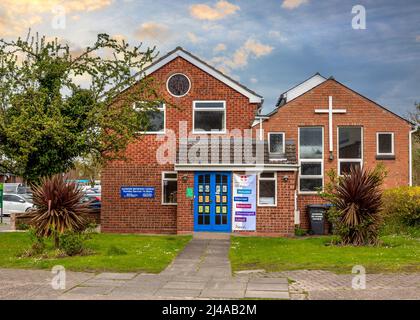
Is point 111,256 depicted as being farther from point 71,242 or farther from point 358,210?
point 358,210

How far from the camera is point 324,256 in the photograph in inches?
544

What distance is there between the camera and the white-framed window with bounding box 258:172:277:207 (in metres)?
20.8

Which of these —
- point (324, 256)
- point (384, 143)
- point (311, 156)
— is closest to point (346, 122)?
point (384, 143)

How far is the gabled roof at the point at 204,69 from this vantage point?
914 inches

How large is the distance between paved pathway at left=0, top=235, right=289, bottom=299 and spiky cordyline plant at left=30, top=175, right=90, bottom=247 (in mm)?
2130

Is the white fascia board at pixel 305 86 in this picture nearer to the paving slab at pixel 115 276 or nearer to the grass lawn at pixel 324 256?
the grass lawn at pixel 324 256

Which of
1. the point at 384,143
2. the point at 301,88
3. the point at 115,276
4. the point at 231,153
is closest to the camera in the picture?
the point at 115,276

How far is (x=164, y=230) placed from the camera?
22.7 m

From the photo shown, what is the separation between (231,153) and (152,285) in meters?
11.4

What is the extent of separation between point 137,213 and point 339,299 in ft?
49.0

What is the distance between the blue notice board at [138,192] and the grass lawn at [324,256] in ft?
19.7

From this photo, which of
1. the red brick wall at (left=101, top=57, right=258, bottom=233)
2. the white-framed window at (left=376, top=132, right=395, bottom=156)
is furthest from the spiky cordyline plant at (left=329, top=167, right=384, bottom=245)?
the red brick wall at (left=101, top=57, right=258, bottom=233)
